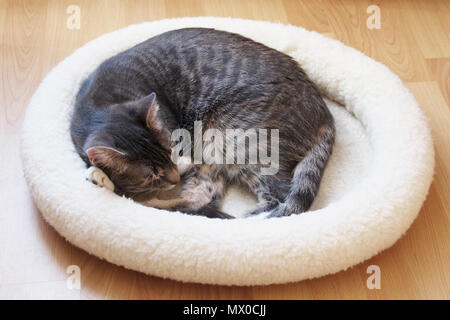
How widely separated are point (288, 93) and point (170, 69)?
17.5 inches

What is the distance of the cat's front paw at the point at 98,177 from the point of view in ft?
5.47

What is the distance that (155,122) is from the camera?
1.71 m

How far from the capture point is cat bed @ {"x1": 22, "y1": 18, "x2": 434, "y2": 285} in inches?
60.6

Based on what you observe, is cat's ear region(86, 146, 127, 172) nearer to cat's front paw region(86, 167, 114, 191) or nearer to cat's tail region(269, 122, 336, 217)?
cat's front paw region(86, 167, 114, 191)

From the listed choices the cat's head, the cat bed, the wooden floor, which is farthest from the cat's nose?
the wooden floor

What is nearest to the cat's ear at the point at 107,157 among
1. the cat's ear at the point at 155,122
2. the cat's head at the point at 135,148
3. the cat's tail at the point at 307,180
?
the cat's head at the point at 135,148

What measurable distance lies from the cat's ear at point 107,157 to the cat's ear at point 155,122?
0.48ft

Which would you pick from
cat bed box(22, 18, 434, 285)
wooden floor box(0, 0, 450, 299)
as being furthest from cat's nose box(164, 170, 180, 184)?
wooden floor box(0, 0, 450, 299)

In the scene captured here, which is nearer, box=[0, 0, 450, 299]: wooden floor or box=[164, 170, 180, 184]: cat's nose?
box=[0, 0, 450, 299]: wooden floor

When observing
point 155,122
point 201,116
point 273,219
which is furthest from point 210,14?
point 273,219

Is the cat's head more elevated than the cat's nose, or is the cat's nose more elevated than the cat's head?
the cat's head

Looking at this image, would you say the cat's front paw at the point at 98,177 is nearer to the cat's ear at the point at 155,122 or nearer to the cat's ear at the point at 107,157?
the cat's ear at the point at 107,157

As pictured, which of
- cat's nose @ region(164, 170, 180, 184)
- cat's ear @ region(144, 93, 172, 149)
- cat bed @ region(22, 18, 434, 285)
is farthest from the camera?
cat's nose @ region(164, 170, 180, 184)

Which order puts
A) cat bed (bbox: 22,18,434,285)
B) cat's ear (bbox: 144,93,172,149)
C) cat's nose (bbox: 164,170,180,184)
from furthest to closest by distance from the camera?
cat's nose (bbox: 164,170,180,184) < cat's ear (bbox: 144,93,172,149) < cat bed (bbox: 22,18,434,285)
